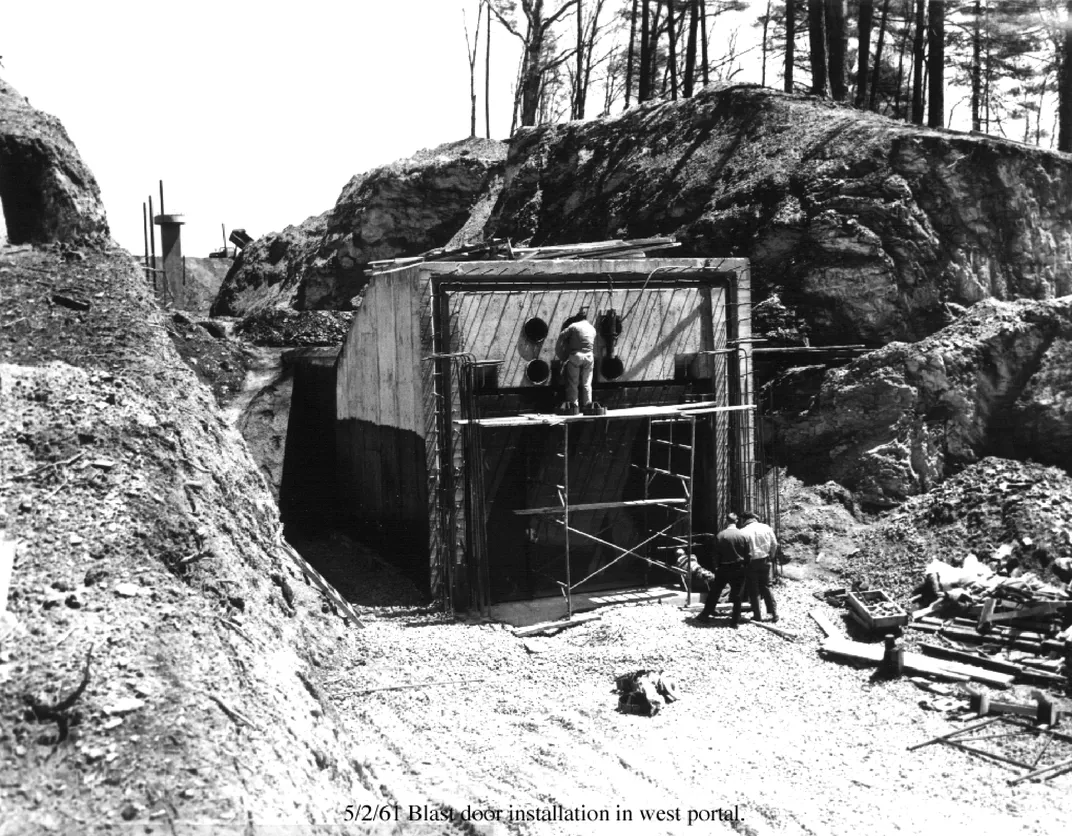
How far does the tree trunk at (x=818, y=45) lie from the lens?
24438mm

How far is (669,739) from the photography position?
1083 cm

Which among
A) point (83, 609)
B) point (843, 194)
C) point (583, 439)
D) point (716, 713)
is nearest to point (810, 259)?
point (843, 194)

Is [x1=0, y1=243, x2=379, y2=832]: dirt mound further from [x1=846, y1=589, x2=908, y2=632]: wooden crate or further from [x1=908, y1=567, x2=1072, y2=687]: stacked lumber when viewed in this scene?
[x1=908, y1=567, x2=1072, y2=687]: stacked lumber

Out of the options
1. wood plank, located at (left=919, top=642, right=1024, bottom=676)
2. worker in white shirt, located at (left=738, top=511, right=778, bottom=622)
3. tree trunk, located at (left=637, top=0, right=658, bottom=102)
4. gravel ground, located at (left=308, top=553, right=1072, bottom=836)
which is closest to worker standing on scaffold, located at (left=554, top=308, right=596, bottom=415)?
worker in white shirt, located at (left=738, top=511, right=778, bottom=622)

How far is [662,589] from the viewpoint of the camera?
16.9 m

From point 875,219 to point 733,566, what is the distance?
9745 millimetres

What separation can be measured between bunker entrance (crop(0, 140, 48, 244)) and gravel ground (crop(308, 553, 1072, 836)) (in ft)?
30.6

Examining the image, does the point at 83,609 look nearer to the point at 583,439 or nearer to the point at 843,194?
the point at 583,439

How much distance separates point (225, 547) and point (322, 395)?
10.9 meters

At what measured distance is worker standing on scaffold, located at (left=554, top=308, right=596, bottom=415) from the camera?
50.9ft

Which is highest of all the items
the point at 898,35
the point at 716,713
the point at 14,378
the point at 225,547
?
the point at 898,35

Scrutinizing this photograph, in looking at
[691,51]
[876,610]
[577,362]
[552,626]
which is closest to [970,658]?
[876,610]

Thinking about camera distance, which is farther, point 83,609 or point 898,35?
point 898,35

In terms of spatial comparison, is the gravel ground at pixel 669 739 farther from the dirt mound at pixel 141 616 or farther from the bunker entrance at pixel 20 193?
the bunker entrance at pixel 20 193
